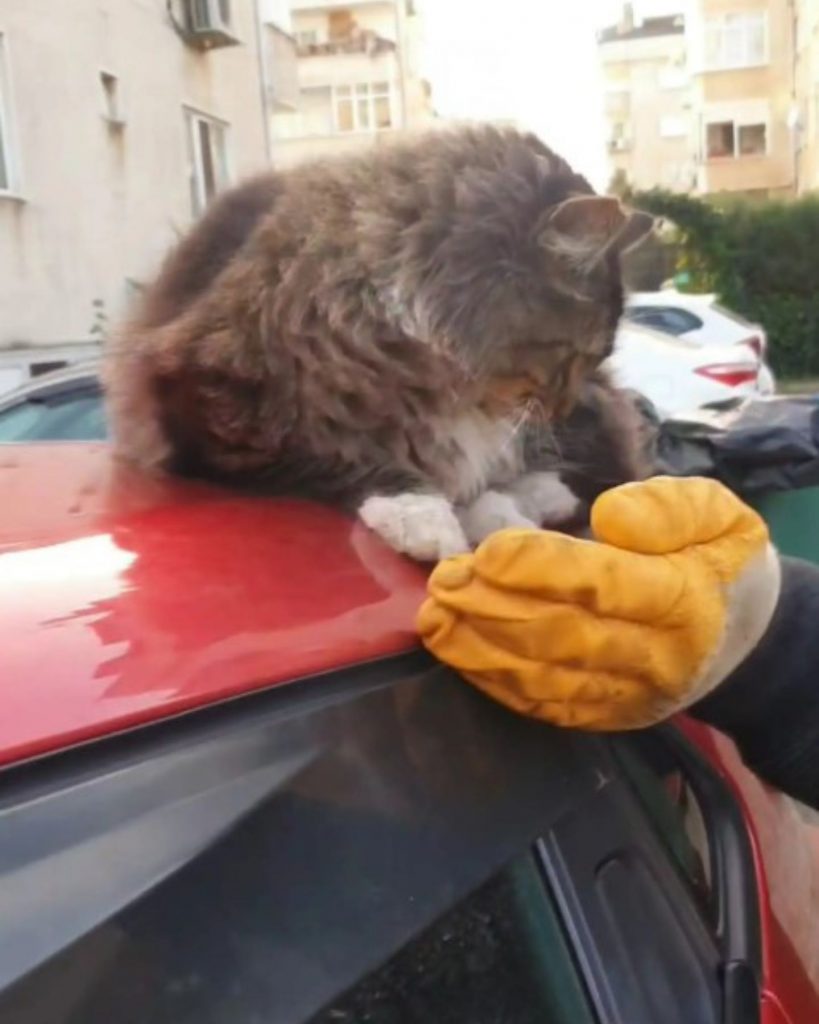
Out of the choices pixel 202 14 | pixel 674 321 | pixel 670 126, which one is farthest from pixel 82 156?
pixel 670 126

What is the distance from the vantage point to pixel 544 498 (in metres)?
2.02

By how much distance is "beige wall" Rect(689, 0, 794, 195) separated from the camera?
34906 millimetres

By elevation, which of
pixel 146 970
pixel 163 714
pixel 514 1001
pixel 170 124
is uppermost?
pixel 170 124

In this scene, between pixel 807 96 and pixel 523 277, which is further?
Answer: pixel 807 96

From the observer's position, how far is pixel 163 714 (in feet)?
2.89

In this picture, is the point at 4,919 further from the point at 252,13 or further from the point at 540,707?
the point at 252,13

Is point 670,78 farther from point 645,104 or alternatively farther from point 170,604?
point 170,604

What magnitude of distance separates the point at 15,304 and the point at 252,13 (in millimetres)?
7425

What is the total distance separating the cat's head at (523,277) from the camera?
2.20m

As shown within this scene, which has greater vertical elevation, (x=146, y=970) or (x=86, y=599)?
(x=86, y=599)

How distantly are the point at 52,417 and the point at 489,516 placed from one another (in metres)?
3.01

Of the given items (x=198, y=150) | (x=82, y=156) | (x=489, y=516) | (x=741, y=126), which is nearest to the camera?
(x=489, y=516)

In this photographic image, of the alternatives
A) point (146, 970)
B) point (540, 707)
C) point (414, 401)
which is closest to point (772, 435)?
point (414, 401)

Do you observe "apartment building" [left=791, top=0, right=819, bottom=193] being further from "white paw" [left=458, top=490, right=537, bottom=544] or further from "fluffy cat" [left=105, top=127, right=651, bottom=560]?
"white paw" [left=458, top=490, right=537, bottom=544]
